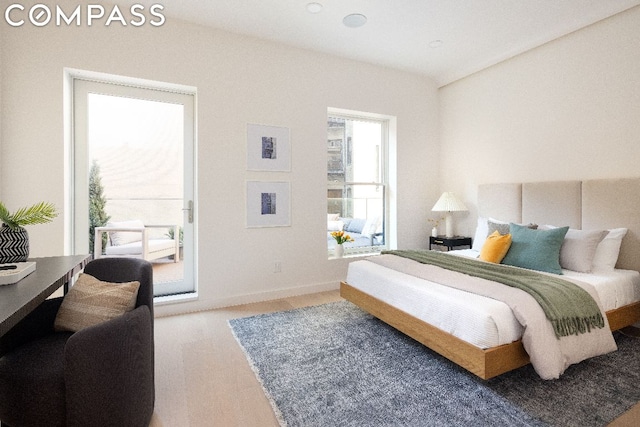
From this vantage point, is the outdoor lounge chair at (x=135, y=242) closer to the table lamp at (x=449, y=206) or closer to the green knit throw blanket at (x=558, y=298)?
the green knit throw blanket at (x=558, y=298)

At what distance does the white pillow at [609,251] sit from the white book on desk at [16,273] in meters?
3.91

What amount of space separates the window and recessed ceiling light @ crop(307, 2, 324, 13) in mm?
1272

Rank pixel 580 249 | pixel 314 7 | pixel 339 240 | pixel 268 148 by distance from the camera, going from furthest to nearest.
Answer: pixel 339 240
pixel 268 148
pixel 314 7
pixel 580 249

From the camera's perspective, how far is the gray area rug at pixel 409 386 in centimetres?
163

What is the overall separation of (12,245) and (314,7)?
285 centimetres

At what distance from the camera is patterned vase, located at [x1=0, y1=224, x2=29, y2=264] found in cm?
160

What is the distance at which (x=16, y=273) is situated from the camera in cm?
137

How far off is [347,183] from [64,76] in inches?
123

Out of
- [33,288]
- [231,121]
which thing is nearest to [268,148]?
[231,121]

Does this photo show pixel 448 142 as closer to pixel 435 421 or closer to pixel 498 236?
pixel 498 236

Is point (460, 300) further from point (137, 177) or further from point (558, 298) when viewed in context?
point (137, 177)

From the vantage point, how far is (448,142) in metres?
4.55

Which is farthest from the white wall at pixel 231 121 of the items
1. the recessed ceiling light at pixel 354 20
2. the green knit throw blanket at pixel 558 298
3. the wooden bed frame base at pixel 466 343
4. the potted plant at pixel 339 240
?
the green knit throw blanket at pixel 558 298

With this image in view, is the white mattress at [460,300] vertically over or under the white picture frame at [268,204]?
under
